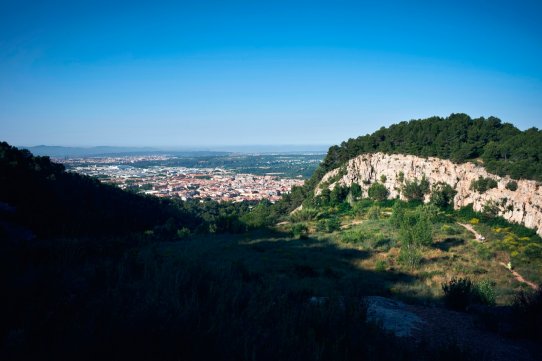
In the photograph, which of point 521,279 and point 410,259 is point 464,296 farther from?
point 521,279

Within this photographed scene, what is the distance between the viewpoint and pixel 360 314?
4.41 m

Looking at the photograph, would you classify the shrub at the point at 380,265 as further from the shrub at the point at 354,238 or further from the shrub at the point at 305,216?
the shrub at the point at 305,216

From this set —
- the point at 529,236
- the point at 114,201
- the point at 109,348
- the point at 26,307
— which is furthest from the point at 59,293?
the point at 114,201

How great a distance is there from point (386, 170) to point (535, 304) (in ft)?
116

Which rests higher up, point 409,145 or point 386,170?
point 409,145

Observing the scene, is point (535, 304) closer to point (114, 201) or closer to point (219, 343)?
point (219, 343)

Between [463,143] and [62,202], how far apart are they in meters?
41.4

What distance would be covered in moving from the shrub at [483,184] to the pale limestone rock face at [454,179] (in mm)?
325

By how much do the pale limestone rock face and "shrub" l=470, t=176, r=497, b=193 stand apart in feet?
1.07

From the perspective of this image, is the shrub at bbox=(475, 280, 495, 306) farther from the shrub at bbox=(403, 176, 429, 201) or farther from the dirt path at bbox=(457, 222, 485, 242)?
the shrub at bbox=(403, 176, 429, 201)

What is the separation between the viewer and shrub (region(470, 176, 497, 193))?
27.2m


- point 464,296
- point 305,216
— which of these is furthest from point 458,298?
point 305,216

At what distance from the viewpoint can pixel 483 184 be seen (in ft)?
91.0

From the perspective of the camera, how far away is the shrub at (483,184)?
27.2m
